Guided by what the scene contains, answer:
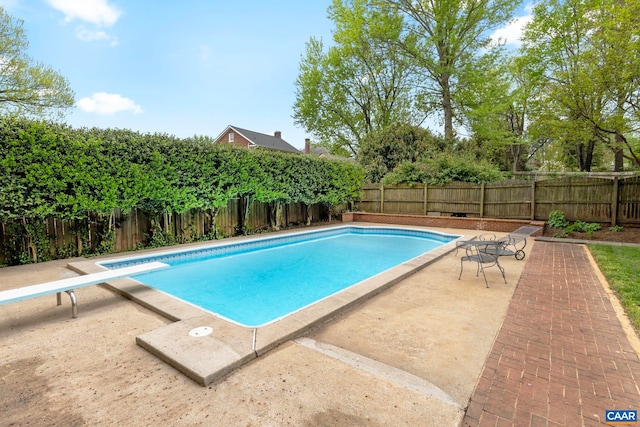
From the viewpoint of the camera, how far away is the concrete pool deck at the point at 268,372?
206 centimetres

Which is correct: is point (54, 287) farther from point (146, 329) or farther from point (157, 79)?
point (157, 79)

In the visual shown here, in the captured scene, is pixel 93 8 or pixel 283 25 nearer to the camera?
pixel 93 8

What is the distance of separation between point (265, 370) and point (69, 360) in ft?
5.97

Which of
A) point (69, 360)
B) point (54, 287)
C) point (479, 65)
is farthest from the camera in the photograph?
point (479, 65)

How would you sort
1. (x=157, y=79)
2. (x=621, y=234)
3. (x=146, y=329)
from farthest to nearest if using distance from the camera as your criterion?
(x=157, y=79) < (x=621, y=234) < (x=146, y=329)

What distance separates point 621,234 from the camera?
31.0 ft

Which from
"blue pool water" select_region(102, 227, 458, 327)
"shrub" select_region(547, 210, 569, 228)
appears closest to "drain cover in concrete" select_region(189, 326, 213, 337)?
"blue pool water" select_region(102, 227, 458, 327)

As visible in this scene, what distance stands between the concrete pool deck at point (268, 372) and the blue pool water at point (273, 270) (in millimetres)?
1447

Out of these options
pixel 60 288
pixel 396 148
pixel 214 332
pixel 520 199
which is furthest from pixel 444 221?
pixel 60 288

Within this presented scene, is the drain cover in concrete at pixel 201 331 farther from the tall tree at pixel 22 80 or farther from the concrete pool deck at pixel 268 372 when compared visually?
the tall tree at pixel 22 80

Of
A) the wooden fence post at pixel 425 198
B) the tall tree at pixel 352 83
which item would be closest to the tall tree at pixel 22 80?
the tall tree at pixel 352 83

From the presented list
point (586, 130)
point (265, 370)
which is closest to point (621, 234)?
point (586, 130)

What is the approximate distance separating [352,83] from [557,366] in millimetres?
23674

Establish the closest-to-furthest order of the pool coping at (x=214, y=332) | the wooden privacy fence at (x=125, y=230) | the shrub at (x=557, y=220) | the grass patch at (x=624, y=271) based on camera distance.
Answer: the pool coping at (x=214, y=332) < the grass patch at (x=624, y=271) < the wooden privacy fence at (x=125, y=230) < the shrub at (x=557, y=220)
